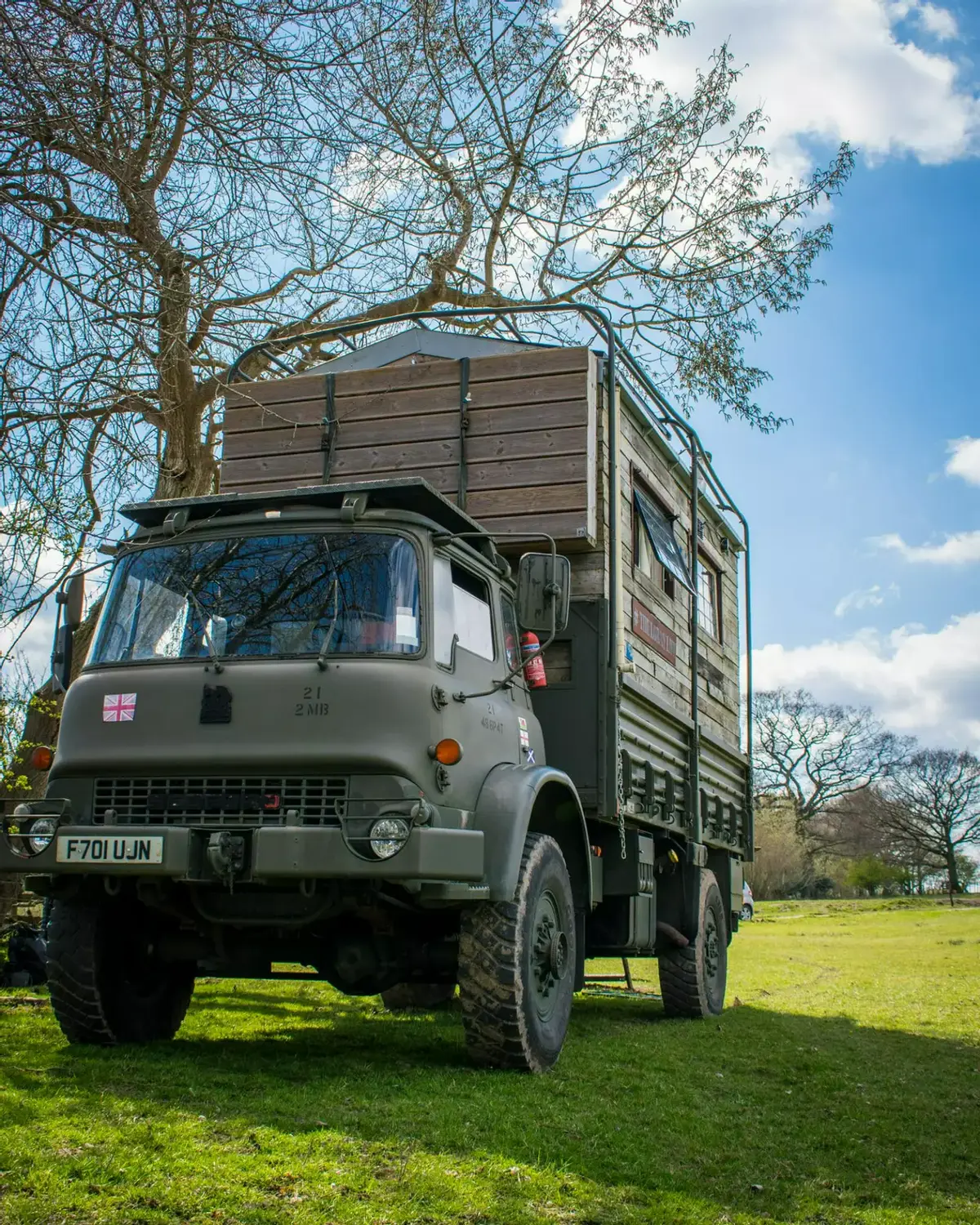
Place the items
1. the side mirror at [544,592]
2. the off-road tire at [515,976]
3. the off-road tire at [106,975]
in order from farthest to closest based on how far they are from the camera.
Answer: the side mirror at [544,592], the off-road tire at [106,975], the off-road tire at [515,976]

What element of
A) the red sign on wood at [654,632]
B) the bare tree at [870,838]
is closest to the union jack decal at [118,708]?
the red sign on wood at [654,632]

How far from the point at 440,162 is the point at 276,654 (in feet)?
23.7

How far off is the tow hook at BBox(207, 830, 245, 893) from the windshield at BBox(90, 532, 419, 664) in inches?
35.8

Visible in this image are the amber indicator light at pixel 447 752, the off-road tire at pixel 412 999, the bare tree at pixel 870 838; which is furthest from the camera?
the bare tree at pixel 870 838

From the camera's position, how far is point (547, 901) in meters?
6.48

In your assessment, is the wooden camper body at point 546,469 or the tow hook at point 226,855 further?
the wooden camper body at point 546,469

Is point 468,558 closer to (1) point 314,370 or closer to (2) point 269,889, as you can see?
(2) point 269,889

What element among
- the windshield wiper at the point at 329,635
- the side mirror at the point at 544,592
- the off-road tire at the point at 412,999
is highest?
the side mirror at the point at 544,592

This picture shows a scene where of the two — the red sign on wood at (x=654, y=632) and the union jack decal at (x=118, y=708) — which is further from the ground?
the red sign on wood at (x=654, y=632)

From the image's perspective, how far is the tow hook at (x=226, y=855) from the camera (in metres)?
5.30

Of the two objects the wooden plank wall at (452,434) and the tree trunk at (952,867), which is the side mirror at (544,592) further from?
the tree trunk at (952,867)

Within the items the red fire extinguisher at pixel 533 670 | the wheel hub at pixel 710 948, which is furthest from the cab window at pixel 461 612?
the wheel hub at pixel 710 948

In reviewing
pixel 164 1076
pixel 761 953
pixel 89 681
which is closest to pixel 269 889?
pixel 164 1076

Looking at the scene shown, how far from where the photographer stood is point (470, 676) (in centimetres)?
626
